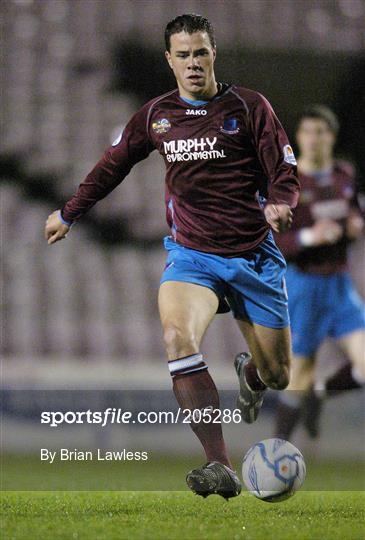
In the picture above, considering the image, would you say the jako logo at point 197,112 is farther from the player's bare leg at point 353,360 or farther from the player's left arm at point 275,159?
the player's bare leg at point 353,360

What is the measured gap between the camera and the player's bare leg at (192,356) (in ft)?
13.6

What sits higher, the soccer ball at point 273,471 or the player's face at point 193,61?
the player's face at point 193,61

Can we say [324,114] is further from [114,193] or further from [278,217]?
[278,217]

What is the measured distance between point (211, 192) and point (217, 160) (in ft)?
0.51

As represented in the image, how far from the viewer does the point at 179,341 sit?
4.15m

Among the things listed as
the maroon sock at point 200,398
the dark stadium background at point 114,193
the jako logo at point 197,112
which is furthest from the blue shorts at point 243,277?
the dark stadium background at point 114,193

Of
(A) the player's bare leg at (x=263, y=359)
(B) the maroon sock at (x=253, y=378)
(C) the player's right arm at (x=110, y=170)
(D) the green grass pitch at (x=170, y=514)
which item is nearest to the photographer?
(D) the green grass pitch at (x=170, y=514)

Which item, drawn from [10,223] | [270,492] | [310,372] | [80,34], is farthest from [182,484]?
[80,34]

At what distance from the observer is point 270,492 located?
436cm

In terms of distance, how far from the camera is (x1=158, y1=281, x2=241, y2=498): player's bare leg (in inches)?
163

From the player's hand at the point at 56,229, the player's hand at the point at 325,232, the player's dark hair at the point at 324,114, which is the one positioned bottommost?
the player's hand at the point at 325,232

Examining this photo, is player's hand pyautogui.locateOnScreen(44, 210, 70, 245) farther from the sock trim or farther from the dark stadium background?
the dark stadium background

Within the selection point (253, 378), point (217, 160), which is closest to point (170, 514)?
point (253, 378)

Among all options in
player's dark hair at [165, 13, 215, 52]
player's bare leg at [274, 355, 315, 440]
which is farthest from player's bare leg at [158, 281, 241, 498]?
player's bare leg at [274, 355, 315, 440]
